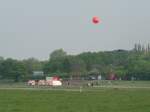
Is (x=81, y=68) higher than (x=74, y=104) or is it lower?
higher

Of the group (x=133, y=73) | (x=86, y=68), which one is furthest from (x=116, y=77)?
(x=86, y=68)

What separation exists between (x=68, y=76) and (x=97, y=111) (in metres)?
123

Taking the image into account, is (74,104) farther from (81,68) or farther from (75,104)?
(81,68)

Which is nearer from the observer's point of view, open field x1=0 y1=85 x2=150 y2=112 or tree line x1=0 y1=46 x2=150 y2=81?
open field x1=0 y1=85 x2=150 y2=112

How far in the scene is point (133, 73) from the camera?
452 ft

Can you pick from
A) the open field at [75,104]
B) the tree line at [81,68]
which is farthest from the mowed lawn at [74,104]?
the tree line at [81,68]

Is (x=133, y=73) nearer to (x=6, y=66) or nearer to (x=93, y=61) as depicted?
(x=6, y=66)

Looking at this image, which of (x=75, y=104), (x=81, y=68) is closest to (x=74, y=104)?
(x=75, y=104)

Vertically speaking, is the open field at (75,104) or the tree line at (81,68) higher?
the tree line at (81,68)

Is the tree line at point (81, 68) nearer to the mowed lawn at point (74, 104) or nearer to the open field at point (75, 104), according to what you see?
the open field at point (75, 104)

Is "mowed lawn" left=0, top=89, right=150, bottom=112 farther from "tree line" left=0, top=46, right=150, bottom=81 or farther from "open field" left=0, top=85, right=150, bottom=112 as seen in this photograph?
"tree line" left=0, top=46, right=150, bottom=81

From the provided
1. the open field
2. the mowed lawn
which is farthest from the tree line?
the mowed lawn

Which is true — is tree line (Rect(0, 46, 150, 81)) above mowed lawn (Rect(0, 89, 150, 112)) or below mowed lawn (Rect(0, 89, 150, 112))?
above

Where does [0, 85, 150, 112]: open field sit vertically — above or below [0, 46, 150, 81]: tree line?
below
